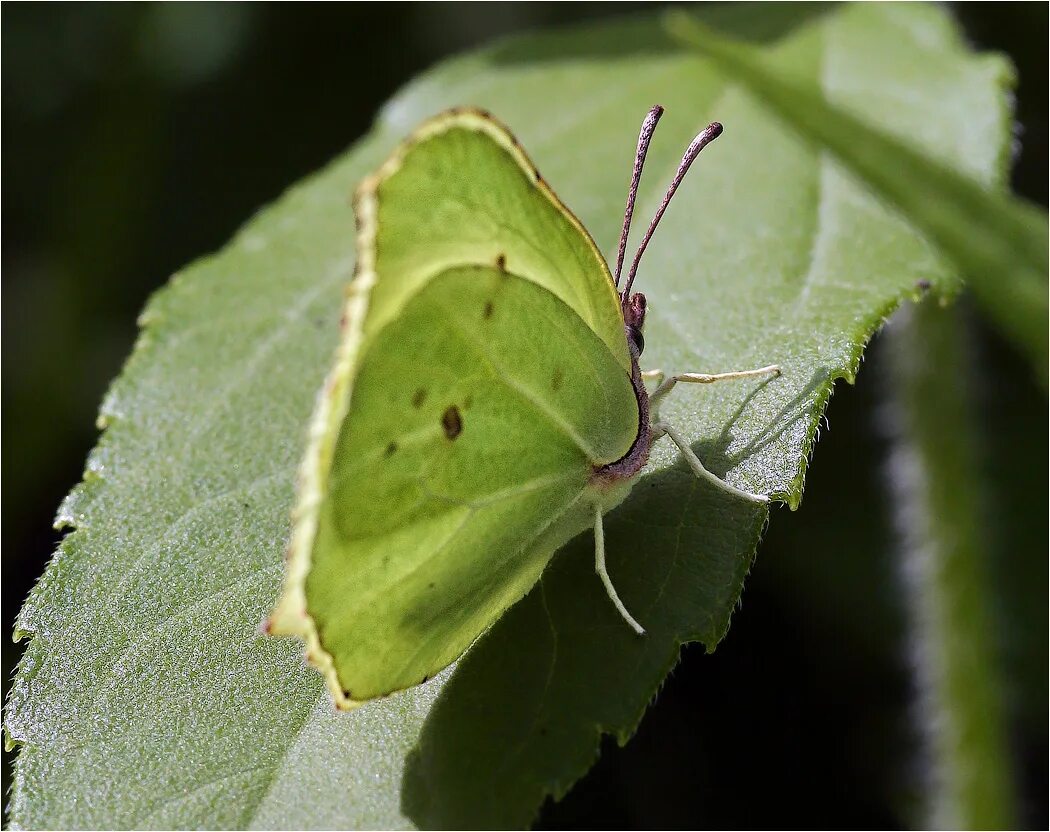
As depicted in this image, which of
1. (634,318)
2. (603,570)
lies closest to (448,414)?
(603,570)

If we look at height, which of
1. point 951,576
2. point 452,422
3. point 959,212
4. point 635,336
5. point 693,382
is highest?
point 452,422

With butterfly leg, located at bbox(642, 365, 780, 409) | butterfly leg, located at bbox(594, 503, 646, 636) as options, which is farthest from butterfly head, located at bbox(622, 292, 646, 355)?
butterfly leg, located at bbox(594, 503, 646, 636)

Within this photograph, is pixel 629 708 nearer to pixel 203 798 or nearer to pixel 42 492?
pixel 203 798

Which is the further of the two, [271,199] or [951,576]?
[271,199]

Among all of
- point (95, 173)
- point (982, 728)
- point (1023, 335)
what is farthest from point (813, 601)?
point (95, 173)

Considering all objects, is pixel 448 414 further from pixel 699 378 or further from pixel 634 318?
pixel 699 378

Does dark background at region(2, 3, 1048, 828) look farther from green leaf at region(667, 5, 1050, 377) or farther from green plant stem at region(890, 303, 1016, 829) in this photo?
green leaf at region(667, 5, 1050, 377)
